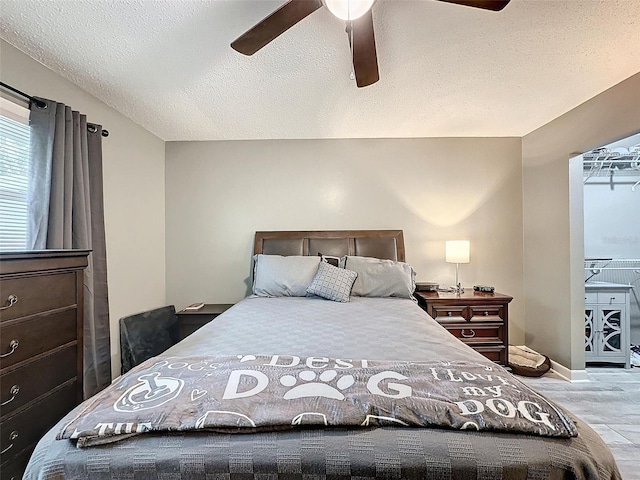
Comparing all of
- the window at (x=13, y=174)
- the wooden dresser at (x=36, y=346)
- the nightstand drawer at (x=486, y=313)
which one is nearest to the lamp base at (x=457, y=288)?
the nightstand drawer at (x=486, y=313)

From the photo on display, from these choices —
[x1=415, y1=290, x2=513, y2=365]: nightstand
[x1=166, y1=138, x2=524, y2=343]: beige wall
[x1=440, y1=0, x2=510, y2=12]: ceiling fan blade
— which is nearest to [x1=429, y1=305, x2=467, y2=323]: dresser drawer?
[x1=415, y1=290, x2=513, y2=365]: nightstand

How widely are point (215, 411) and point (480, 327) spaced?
292 cm

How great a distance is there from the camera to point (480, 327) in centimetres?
320

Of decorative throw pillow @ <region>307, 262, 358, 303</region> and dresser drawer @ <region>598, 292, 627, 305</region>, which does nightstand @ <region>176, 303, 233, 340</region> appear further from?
dresser drawer @ <region>598, 292, 627, 305</region>

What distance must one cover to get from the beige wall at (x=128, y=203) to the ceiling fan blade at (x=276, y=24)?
5.18ft

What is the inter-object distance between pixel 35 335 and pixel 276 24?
180cm

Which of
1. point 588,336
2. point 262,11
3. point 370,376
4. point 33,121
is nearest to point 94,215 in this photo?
point 33,121

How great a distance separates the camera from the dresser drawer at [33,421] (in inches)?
56.1

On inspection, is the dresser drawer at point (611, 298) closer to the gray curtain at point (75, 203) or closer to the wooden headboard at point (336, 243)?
the wooden headboard at point (336, 243)

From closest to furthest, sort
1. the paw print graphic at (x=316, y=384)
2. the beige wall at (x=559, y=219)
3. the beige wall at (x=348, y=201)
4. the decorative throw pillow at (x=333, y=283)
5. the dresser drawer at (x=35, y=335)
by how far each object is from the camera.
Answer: the paw print graphic at (x=316, y=384)
the dresser drawer at (x=35, y=335)
the beige wall at (x=559, y=219)
the decorative throw pillow at (x=333, y=283)
the beige wall at (x=348, y=201)

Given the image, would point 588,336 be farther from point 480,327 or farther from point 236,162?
point 236,162

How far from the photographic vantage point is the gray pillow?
3.04 metres

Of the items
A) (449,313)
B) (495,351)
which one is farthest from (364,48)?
(495,351)

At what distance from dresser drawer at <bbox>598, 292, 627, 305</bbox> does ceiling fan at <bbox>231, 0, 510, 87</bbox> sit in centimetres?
330
